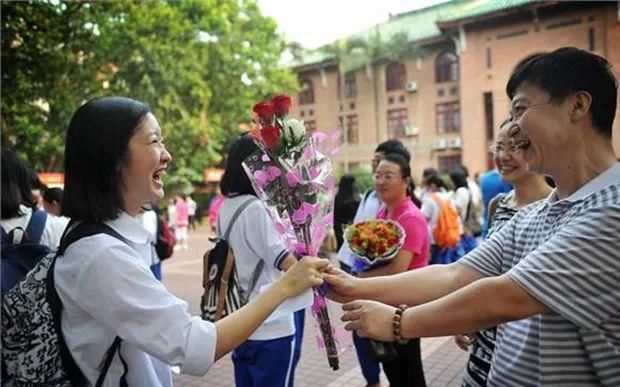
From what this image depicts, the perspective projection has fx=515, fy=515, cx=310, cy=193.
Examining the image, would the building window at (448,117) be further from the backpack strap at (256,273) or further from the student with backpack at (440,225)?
the backpack strap at (256,273)

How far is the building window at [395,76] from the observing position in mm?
27141

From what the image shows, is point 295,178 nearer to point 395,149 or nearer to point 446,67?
point 395,149

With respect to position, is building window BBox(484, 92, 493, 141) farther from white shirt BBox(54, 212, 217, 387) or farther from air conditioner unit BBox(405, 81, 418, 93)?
white shirt BBox(54, 212, 217, 387)

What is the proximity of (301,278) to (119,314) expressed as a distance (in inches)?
23.7

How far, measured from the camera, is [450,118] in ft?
85.0

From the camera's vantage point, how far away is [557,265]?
135 cm

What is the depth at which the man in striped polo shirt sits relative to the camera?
4.40 feet

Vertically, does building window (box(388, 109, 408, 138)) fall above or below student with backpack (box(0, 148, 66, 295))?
above

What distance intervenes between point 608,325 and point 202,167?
1954 cm

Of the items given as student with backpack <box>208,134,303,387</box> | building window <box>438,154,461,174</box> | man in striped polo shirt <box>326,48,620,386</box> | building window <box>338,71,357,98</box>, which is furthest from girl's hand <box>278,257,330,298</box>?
building window <box>338,71,357,98</box>

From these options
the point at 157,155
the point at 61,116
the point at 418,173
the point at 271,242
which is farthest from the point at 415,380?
the point at 418,173

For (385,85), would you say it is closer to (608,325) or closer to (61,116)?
(61,116)

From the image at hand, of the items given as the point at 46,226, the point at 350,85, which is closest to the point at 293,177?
the point at 46,226

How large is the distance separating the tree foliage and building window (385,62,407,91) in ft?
23.6
